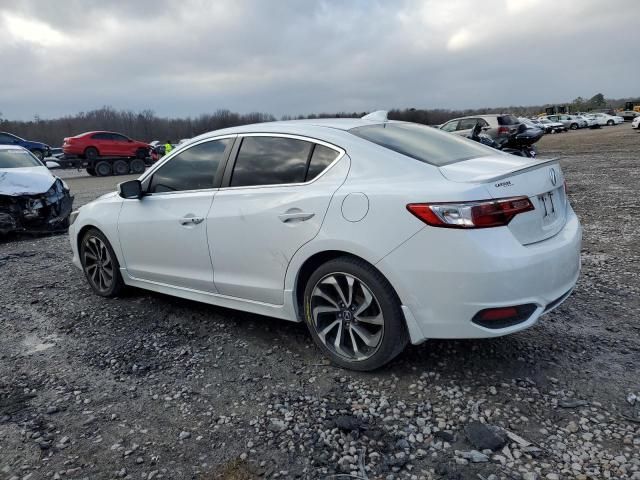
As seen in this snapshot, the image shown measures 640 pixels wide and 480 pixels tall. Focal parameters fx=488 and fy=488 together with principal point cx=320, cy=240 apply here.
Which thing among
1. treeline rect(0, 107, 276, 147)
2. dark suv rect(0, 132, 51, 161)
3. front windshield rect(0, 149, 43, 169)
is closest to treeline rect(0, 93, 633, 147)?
treeline rect(0, 107, 276, 147)

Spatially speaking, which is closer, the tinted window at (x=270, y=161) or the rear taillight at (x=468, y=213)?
the rear taillight at (x=468, y=213)

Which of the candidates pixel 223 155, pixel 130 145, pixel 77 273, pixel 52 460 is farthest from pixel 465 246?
pixel 130 145

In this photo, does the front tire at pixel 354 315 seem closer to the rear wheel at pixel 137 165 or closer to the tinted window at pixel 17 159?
the tinted window at pixel 17 159

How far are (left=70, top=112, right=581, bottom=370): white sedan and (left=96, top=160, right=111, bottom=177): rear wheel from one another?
2074 centimetres

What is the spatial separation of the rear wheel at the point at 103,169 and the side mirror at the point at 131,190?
2063 cm

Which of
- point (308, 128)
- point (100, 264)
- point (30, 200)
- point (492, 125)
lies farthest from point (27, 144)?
point (308, 128)

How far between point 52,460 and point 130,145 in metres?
23.2

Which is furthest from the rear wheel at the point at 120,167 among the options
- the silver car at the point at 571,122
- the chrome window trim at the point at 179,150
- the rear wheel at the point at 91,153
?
the silver car at the point at 571,122

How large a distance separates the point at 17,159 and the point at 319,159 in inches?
333

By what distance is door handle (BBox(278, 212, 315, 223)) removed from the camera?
10.2ft

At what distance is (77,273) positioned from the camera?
19.3 ft

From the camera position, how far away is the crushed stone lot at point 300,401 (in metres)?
2.37

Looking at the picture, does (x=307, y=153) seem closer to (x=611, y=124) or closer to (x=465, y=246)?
(x=465, y=246)

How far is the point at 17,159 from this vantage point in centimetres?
933
